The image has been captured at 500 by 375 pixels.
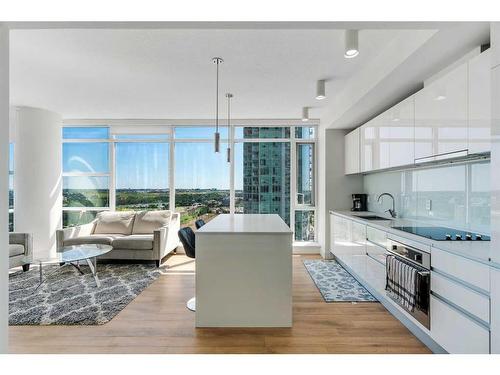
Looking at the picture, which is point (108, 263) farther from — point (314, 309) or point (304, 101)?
point (304, 101)

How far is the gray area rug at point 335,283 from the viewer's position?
126 inches

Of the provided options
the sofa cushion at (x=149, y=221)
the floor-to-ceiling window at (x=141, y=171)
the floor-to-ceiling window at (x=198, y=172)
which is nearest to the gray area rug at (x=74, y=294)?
the sofa cushion at (x=149, y=221)

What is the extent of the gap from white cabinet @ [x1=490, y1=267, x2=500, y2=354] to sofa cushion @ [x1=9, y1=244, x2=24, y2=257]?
529cm

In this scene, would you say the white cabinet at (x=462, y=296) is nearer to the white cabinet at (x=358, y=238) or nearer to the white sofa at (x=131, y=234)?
the white cabinet at (x=358, y=238)

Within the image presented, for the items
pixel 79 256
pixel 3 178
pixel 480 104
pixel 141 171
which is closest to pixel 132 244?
pixel 79 256

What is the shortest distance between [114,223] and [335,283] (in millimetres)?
4040

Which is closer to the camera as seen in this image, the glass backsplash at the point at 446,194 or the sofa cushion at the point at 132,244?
the glass backsplash at the point at 446,194

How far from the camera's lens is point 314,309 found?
289cm

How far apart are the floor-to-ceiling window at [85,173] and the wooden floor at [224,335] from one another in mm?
3477

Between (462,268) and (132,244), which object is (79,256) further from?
(462,268)

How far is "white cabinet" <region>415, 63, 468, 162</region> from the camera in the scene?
2.13 metres

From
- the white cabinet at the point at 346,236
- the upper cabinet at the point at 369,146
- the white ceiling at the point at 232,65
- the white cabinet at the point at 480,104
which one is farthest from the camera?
the upper cabinet at the point at 369,146

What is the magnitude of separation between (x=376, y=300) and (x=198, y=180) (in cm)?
395
